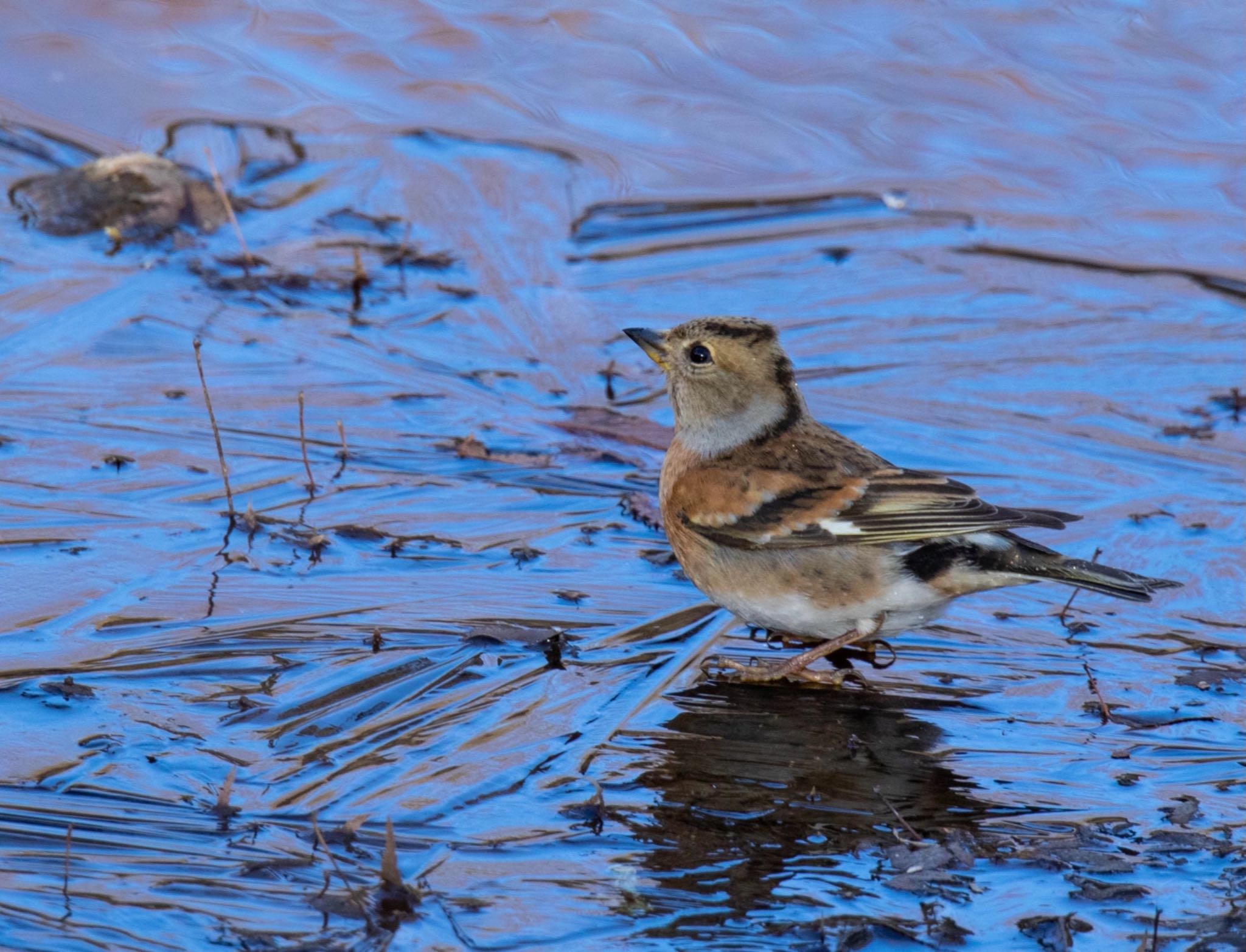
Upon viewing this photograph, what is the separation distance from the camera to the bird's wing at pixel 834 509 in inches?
230

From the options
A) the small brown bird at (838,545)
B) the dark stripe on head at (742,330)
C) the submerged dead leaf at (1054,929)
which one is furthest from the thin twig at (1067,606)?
the submerged dead leaf at (1054,929)

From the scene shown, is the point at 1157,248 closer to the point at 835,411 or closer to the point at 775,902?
the point at 835,411

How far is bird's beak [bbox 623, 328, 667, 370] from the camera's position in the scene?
22.7ft

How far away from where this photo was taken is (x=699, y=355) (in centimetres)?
683

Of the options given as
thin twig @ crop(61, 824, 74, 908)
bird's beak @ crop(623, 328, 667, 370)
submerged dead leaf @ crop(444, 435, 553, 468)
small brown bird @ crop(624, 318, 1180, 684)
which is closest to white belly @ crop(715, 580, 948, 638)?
small brown bird @ crop(624, 318, 1180, 684)

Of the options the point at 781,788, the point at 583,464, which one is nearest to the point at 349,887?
the point at 781,788

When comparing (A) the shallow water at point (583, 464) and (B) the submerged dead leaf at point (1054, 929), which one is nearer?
(B) the submerged dead leaf at point (1054, 929)

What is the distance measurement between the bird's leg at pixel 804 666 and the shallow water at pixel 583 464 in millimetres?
101

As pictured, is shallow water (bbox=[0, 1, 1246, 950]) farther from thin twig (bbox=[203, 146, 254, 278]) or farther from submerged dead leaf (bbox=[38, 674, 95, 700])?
thin twig (bbox=[203, 146, 254, 278])

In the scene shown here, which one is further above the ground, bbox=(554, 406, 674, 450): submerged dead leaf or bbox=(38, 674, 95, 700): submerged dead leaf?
bbox=(554, 406, 674, 450): submerged dead leaf

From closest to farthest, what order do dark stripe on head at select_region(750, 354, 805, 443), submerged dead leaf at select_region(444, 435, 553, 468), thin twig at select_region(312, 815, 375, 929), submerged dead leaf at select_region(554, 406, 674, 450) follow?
thin twig at select_region(312, 815, 375, 929) < dark stripe on head at select_region(750, 354, 805, 443) < submerged dead leaf at select_region(444, 435, 553, 468) < submerged dead leaf at select_region(554, 406, 674, 450)

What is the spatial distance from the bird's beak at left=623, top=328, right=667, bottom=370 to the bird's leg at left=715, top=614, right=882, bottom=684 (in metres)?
1.54

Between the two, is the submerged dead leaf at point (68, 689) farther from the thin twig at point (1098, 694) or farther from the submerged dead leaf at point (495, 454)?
A: the thin twig at point (1098, 694)

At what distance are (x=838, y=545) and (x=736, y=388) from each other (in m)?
0.98
